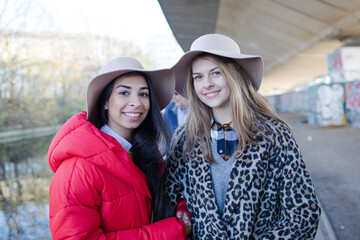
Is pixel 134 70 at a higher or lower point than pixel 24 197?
higher

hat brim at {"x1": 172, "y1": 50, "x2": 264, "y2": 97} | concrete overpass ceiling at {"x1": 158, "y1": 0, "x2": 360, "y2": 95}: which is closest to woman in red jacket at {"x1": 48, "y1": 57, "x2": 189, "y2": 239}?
hat brim at {"x1": 172, "y1": 50, "x2": 264, "y2": 97}

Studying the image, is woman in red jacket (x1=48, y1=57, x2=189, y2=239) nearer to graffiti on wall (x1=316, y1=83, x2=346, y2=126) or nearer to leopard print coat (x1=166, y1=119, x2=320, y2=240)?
leopard print coat (x1=166, y1=119, x2=320, y2=240)

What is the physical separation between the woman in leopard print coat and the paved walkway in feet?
7.42

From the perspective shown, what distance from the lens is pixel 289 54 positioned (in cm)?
2297

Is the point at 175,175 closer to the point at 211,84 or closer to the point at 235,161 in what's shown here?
the point at 235,161

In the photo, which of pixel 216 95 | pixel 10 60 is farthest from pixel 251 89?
pixel 10 60

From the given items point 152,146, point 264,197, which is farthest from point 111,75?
point 264,197

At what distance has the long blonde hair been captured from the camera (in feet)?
6.38

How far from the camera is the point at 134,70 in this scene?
201 centimetres

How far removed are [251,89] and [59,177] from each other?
1.36 metres

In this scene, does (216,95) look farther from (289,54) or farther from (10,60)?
(289,54)

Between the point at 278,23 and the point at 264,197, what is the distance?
1884cm

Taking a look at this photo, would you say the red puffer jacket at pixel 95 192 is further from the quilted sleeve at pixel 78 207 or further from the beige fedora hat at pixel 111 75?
the beige fedora hat at pixel 111 75

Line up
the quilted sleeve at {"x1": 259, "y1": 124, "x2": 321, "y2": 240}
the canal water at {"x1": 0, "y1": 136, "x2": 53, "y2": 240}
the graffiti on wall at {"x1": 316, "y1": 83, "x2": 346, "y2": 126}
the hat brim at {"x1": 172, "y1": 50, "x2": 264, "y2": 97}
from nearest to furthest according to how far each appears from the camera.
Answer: the quilted sleeve at {"x1": 259, "y1": 124, "x2": 321, "y2": 240} → the hat brim at {"x1": 172, "y1": 50, "x2": 264, "y2": 97} → the canal water at {"x1": 0, "y1": 136, "x2": 53, "y2": 240} → the graffiti on wall at {"x1": 316, "y1": 83, "x2": 346, "y2": 126}
